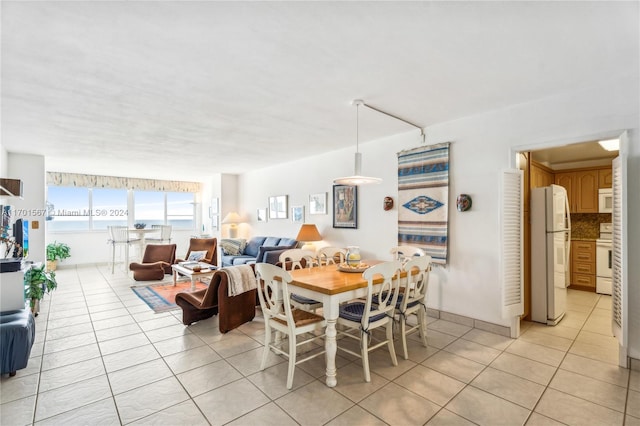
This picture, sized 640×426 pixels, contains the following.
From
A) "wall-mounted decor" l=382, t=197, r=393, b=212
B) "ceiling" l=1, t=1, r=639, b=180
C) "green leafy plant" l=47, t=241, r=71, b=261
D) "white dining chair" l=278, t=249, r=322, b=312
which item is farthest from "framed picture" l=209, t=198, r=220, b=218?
"wall-mounted decor" l=382, t=197, r=393, b=212

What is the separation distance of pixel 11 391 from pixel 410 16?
3837mm

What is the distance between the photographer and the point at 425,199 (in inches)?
161

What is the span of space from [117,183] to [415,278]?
8836mm

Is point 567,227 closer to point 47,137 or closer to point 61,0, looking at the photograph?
point 61,0

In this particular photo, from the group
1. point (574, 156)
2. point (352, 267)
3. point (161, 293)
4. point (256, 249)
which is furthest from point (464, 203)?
point (161, 293)

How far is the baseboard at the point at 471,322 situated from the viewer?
11.4 feet

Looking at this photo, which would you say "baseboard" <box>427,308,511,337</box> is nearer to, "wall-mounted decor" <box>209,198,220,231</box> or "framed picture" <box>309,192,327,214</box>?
"framed picture" <box>309,192,327,214</box>

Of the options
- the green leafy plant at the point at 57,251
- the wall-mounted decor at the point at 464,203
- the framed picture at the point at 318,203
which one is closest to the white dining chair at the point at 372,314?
the wall-mounted decor at the point at 464,203

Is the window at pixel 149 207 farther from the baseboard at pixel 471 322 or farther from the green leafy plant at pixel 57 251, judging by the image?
the baseboard at pixel 471 322

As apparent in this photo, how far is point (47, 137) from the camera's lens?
14.7 ft

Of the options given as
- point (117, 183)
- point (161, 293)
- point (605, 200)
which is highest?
point (117, 183)

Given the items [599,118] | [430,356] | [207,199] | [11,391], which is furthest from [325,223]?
[207,199]

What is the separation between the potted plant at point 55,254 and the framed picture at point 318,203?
6407 mm

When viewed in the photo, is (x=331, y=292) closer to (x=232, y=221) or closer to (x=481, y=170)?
(x=481, y=170)
